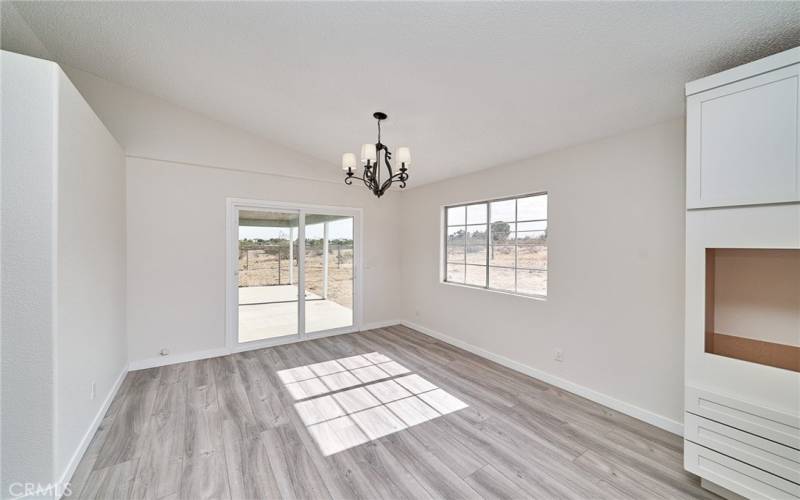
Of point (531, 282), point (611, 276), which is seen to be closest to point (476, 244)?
point (531, 282)

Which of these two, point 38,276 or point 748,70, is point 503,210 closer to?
point 748,70

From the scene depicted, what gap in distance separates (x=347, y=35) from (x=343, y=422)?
2.93 m

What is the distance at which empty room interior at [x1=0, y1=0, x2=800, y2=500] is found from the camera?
5.54ft

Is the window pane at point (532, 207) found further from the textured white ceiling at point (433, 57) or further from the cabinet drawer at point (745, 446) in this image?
the cabinet drawer at point (745, 446)

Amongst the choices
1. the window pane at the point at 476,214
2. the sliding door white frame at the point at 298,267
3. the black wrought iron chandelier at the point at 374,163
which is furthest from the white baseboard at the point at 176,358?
the window pane at the point at 476,214

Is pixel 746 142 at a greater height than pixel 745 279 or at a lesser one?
greater

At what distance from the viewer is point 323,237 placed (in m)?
4.80

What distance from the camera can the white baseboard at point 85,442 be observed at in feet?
5.93

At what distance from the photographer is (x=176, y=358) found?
3.71 meters

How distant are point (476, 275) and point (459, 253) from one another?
18.0 inches

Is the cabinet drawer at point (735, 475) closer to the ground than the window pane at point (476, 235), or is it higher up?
closer to the ground

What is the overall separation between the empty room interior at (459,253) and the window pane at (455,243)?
73 millimetres

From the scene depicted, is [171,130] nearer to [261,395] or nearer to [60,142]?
[60,142]

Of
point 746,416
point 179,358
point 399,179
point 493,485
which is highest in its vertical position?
point 399,179
